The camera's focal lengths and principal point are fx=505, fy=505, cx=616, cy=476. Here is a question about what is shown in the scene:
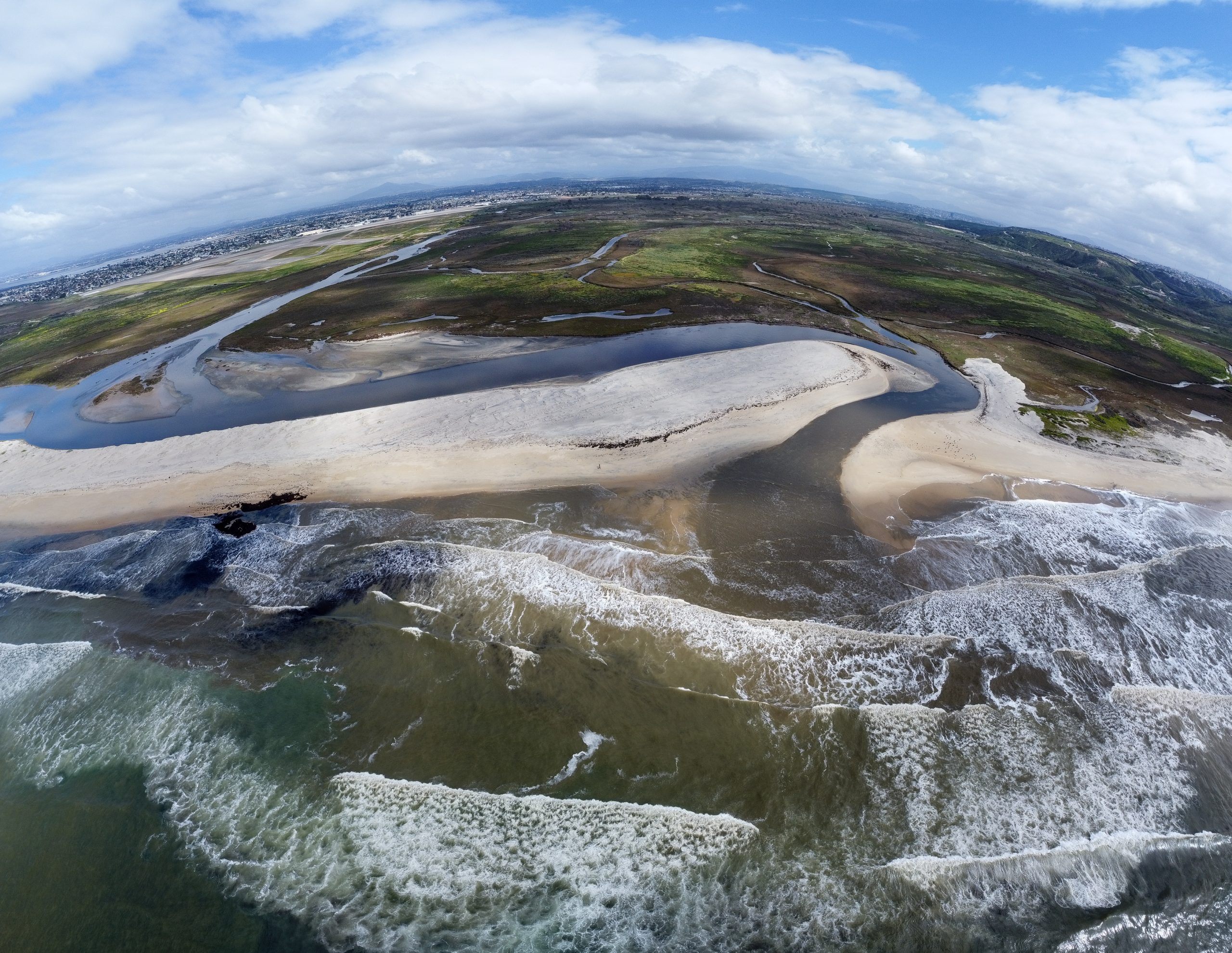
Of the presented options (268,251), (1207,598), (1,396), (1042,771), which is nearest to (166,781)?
(1042,771)

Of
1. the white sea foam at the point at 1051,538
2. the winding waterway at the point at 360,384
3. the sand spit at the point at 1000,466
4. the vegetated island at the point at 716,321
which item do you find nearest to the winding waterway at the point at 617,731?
the white sea foam at the point at 1051,538

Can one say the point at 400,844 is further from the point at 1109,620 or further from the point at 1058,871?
the point at 1109,620

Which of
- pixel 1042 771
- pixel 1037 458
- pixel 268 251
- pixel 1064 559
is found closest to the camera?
pixel 1042 771

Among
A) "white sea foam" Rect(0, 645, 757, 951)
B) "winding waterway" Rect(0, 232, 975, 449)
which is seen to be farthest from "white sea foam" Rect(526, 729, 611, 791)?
"winding waterway" Rect(0, 232, 975, 449)

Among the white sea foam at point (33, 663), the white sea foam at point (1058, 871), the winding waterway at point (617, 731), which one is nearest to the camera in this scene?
the winding waterway at point (617, 731)

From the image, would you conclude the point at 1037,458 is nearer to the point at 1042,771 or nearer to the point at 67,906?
the point at 1042,771

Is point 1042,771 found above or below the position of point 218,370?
below

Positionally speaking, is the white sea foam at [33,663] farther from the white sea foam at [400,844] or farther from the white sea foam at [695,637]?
the white sea foam at [695,637]
